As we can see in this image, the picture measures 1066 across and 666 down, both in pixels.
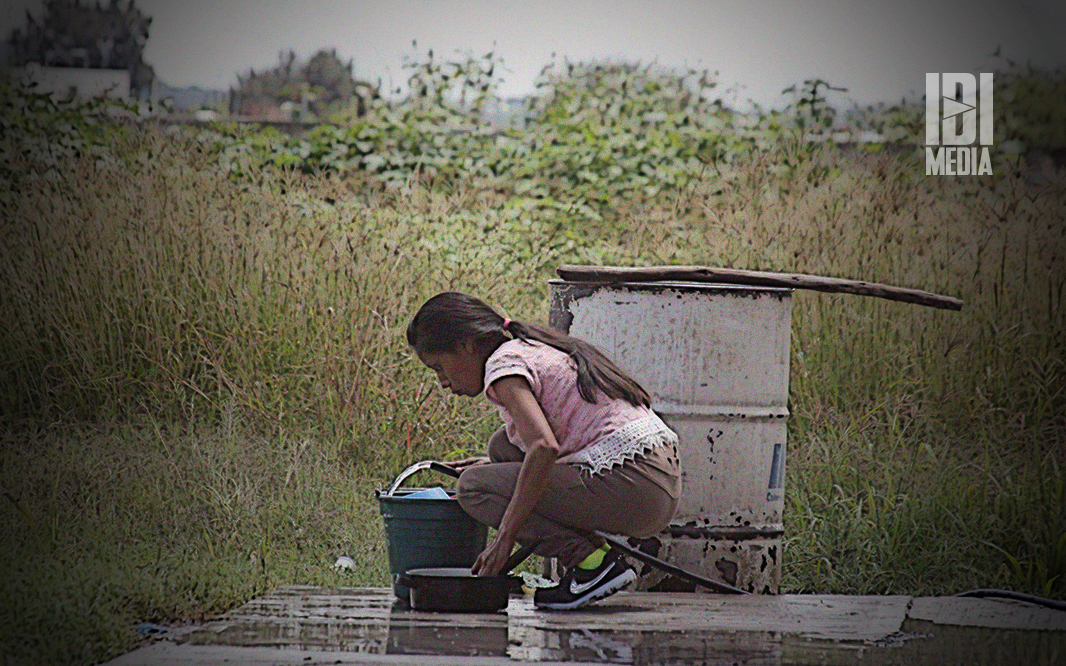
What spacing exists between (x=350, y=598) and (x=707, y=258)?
3.25 m

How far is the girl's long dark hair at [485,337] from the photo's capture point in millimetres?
3318

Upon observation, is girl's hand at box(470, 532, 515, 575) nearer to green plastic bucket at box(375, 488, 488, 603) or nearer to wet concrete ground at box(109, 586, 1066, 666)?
wet concrete ground at box(109, 586, 1066, 666)

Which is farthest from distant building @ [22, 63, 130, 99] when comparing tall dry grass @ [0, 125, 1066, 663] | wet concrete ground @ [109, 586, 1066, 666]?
wet concrete ground @ [109, 586, 1066, 666]

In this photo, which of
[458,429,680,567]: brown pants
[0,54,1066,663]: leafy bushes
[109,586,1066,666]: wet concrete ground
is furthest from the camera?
[0,54,1066,663]: leafy bushes

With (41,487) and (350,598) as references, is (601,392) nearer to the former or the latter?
(350,598)

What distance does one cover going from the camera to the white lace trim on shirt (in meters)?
3.28

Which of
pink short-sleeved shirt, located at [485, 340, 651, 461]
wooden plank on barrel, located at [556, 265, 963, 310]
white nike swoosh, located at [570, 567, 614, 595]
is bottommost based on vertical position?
white nike swoosh, located at [570, 567, 614, 595]

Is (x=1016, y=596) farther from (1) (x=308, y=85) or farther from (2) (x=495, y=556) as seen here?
(1) (x=308, y=85)

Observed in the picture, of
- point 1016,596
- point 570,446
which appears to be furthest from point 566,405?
point 1016,596

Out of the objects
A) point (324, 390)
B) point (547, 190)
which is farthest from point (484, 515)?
point (547, 190)

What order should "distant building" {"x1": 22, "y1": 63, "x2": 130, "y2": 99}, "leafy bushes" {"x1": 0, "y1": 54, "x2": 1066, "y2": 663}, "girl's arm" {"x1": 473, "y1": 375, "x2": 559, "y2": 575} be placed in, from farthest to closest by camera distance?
"distant building" {"x1": 22, "y1": 63, "x2": 130, "y2": 99} → "leafy bushes" {"x1": 0, "y1": 54, "x2": 1066, "y2": 663} → "girl's arm" {"x1": 473, "y1": 375, "x2": 559, "y2": 575}

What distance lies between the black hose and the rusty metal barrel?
0.67 metres

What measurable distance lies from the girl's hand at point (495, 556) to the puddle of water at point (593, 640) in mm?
139

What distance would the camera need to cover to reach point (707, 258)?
6.09m
